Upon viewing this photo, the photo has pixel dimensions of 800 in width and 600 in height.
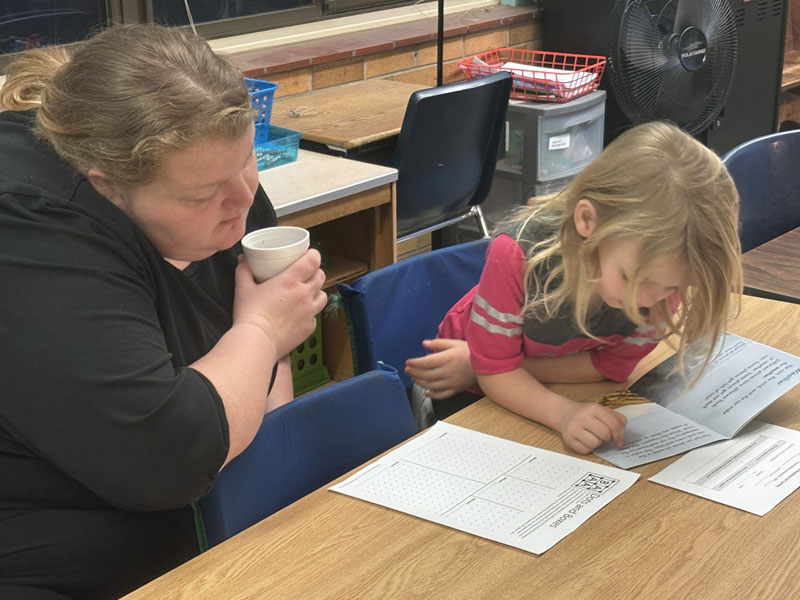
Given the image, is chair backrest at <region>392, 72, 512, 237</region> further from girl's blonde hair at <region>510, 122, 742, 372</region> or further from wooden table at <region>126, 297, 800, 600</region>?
wooden table at <region>126, 297, 800, 600</region>

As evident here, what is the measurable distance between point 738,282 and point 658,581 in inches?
20.0

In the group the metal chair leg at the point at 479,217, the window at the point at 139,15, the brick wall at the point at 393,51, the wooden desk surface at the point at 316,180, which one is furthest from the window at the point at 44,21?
the metal chair leg at the point at 479,217

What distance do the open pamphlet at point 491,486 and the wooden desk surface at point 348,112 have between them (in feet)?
5.04

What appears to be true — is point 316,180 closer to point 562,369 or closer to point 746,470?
point 562,369

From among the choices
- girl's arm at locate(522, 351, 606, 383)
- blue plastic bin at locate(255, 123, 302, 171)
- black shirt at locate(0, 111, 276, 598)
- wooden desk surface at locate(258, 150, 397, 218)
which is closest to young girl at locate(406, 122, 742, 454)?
girl's arm at locate(522, 351, 606, 383)

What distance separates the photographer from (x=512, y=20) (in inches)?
152

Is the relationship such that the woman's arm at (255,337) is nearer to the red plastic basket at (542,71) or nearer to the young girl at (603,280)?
the young girl at (603,280)

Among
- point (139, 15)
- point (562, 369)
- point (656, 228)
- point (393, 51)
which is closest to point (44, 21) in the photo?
point (139, 15)

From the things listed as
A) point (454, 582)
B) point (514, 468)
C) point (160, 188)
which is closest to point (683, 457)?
point (514, 468)

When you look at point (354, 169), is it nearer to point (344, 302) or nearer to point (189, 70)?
point (344, 302)

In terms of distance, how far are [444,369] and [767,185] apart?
1.23m

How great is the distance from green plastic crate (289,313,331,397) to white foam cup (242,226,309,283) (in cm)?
134

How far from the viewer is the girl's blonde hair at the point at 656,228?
Result: 4.26ft

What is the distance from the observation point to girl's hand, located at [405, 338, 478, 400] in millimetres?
1635
